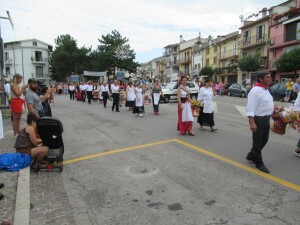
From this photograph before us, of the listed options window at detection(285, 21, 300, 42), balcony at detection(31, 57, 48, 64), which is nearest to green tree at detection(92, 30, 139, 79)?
balcony at detection(31, 57, 48, 64)

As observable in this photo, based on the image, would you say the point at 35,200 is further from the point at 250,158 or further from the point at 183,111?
the point at 183,111

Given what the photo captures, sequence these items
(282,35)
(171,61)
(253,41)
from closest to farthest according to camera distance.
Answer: (282,35)
(253,41)
(171,61)

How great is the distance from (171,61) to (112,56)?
32.9m

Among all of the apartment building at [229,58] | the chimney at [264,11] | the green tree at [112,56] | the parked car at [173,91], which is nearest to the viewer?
the parked car at [173,91]

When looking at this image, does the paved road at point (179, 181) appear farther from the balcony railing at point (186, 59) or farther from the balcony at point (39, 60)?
the balcony at point (39, 60)

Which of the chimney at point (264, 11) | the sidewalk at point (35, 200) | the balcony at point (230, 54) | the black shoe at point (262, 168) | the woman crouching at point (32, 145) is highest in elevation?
the chimney at point (264, 11)

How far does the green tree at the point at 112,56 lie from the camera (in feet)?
195

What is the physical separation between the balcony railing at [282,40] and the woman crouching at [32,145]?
34.6 meters

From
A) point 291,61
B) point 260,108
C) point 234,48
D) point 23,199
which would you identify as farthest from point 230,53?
point 23,199

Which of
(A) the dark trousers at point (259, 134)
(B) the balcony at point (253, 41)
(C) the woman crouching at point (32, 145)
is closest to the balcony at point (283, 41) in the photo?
(B) the balcony at point (253, 41)

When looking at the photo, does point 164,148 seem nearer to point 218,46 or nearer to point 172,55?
point 218,46

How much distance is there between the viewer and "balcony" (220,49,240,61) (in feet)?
159

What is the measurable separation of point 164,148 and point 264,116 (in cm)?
264

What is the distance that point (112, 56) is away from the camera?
5897cm
